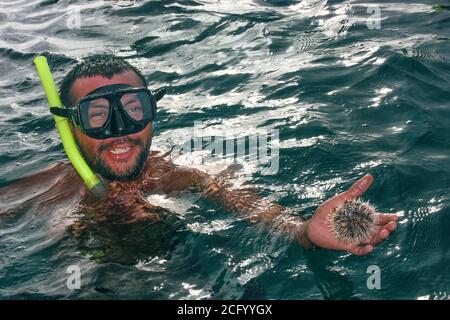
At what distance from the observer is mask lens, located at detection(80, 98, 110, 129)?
3994mm

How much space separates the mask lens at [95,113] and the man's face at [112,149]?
0.15 metres

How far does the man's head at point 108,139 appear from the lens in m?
4.11

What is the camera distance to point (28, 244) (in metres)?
4.15

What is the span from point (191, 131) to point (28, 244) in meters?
2.41

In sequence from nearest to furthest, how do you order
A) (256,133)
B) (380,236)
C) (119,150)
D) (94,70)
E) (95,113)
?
(380,236) < (95,113) < (119,150) < (94,70) < (256,133)

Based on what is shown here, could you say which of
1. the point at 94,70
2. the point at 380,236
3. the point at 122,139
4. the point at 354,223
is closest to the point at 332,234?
the point at 354,223

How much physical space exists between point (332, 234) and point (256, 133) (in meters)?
2.63

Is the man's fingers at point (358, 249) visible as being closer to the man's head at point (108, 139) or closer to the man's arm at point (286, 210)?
the man's arm at point (286, 210)

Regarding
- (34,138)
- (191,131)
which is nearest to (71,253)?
(191,131)

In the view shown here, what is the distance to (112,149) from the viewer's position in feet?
13.5

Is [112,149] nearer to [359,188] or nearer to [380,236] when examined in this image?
[359,188]

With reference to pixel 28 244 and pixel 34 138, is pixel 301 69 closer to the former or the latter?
pixel 34 138

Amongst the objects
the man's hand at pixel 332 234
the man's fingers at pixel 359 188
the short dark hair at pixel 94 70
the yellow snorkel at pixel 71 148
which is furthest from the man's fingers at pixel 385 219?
the short dark hair at pixel 94 70

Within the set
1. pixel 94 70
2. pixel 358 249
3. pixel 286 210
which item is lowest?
pixel 286 210
